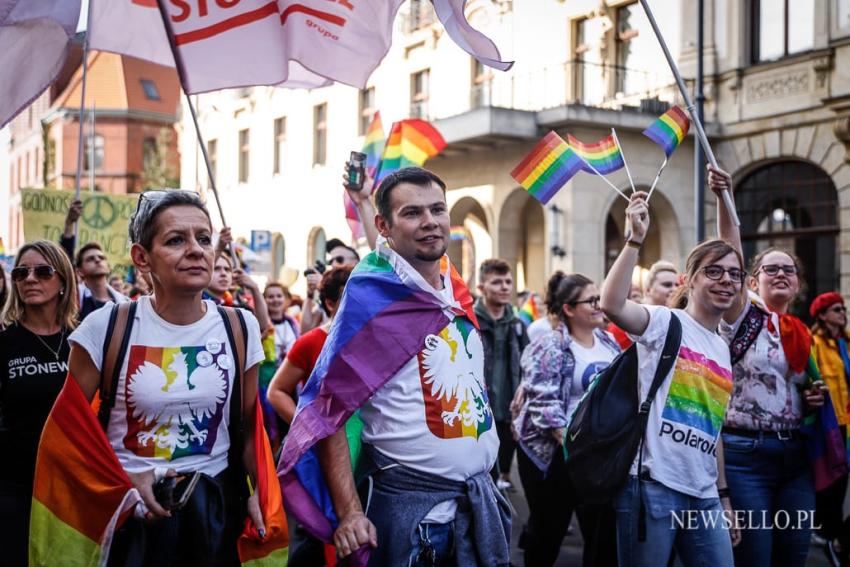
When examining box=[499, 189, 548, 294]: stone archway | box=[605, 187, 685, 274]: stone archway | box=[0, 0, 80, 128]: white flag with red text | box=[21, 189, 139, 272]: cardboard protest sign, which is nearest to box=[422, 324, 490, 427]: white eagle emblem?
box=[0, 0, 80, 128]: white flag with red text

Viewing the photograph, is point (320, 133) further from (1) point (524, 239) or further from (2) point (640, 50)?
(2) point (640, 50)

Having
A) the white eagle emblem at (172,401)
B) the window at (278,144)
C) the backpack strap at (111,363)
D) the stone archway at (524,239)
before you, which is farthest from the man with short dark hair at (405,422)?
the window at (278,144)

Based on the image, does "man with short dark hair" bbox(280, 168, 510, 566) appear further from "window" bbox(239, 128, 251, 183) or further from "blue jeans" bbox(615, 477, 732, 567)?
"window" bbox(239, 128, 251, 183)

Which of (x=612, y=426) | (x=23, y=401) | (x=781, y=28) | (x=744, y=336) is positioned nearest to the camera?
(x=612, y=426)

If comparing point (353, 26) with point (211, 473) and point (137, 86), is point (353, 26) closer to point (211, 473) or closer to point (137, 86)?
point (211, 473)

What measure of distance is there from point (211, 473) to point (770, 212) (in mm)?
20113

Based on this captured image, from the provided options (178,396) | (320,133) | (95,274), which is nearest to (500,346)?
(95,274)

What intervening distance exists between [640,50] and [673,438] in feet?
64.4

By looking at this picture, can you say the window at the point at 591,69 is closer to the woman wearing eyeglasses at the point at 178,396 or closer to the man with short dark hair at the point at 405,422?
the man with short dark hair at the point at 405,422

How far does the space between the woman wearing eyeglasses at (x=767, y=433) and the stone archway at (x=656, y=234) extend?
18.0 meters

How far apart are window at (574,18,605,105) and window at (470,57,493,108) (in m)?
2.09

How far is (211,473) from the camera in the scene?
3.52 meters

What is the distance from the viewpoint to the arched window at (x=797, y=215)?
20.6 m

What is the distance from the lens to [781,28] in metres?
21.1
